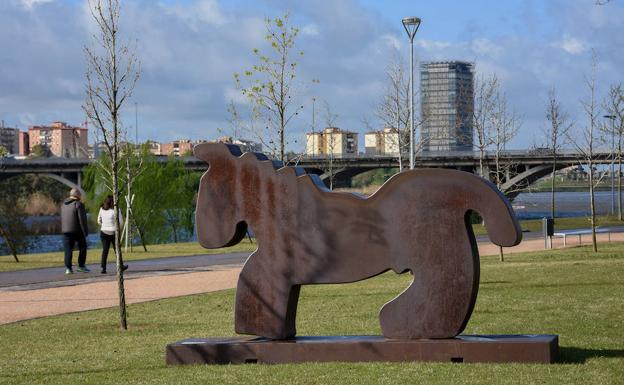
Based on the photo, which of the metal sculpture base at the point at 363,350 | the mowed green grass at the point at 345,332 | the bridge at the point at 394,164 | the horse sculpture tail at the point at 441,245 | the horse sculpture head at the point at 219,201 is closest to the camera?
the mowed green grass at the point at 345,332

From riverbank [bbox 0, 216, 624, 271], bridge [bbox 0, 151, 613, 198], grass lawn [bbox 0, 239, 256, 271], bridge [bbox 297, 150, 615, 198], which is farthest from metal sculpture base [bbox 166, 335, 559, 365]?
bridge [bbox 297, 150, 615, 198]

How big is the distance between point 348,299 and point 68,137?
18636 cm

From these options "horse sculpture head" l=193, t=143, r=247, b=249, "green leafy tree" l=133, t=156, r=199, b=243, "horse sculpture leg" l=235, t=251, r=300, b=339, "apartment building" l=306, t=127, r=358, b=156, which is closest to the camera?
"horse sculpture leg" l=235, t=251, r=300, b=339

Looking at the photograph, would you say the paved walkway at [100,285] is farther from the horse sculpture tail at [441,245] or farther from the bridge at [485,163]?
the bridge at [485,163]

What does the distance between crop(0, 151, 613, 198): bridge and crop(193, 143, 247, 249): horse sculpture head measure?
48.9m

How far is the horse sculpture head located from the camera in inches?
425

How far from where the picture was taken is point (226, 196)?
10828 millimetres

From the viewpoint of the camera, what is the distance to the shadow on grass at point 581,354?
976cm

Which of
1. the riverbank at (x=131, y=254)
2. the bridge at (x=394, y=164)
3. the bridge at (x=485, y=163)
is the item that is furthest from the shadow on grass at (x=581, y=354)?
the bridge at (x=485, y=163)

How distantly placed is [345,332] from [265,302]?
255 cm

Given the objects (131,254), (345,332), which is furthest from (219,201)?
(131,254)

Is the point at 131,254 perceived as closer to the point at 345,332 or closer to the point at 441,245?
the point at 345,332

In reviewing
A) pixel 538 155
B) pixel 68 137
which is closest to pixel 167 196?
pixel 538 155

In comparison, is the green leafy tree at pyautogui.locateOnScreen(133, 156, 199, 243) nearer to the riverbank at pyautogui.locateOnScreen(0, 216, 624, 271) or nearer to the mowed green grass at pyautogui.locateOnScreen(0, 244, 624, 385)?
the riverbank at pyautogui.locateOnScreen(0, 216, 624, 271)
